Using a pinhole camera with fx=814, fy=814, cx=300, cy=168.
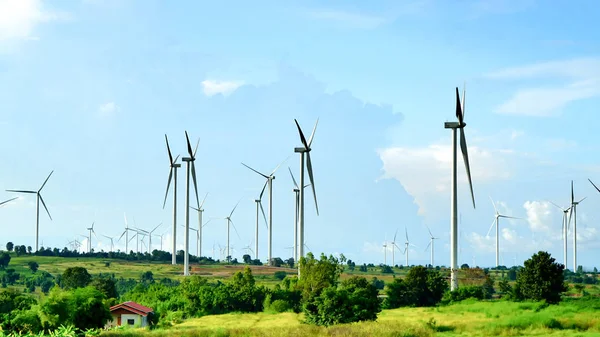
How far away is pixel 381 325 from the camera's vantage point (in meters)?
78.6

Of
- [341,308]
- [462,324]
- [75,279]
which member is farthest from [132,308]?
[75,279]

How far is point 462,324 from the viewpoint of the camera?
8306 cm

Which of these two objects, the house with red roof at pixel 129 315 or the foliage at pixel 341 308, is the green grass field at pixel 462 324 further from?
the house with red roof at pixel 129 315

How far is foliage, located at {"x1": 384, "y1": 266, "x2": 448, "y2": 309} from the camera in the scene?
120 m

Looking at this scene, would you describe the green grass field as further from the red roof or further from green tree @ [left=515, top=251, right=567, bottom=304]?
the red roof

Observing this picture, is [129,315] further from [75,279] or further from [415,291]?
[75,279]

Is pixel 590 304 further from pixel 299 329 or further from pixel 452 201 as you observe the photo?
pixel 299 329

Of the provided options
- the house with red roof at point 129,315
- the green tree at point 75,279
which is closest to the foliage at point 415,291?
the house with red roof at point 129,315

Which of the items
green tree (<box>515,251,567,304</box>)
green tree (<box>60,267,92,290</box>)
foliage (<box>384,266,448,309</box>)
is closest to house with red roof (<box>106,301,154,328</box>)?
foliage (<box>384,266,448,309</box>)

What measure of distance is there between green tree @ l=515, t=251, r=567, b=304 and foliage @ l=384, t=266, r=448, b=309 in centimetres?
1362

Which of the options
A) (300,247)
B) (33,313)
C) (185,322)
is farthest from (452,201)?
(33,313)

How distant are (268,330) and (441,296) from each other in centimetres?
4969

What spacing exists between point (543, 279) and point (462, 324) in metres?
31.9

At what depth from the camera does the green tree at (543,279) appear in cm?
10975
